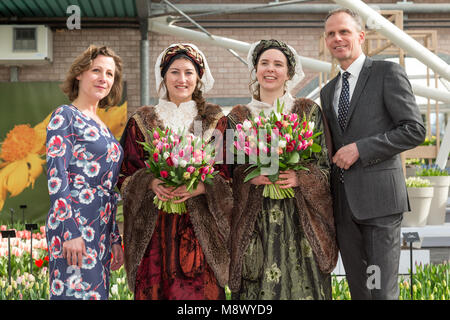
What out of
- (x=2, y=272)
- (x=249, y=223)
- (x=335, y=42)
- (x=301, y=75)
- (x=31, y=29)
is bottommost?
(x=2, y=272)

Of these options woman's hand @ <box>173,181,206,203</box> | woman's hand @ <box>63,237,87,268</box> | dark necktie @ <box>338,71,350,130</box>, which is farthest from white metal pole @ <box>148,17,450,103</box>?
woman's hand @ <box>63,237,87,268</box>

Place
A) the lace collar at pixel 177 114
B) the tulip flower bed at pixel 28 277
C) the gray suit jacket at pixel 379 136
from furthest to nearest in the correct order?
the tulip flower bed at pixel 28 277 → the lace collar at pixel 177 114 → the gray suit jacket at pixel 379 136

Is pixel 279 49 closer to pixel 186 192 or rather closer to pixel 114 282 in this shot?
pixel 186 192

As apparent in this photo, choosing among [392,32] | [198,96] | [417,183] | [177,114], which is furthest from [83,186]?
[392,32]

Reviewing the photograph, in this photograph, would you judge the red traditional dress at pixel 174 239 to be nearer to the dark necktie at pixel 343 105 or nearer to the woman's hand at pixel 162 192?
the woman's hand at pixel 162 192

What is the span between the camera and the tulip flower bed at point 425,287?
3.37 m

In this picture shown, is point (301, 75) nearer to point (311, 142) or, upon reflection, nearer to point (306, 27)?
point (311, 142)

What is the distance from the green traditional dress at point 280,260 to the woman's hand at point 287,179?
38mm

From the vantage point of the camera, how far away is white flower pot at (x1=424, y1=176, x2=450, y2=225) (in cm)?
491

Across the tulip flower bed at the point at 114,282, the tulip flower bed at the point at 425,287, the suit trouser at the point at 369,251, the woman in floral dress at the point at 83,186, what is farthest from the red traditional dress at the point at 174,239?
the tulip flower bed at the point at 425,287

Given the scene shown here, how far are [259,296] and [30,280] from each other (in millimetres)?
2110

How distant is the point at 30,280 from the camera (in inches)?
140

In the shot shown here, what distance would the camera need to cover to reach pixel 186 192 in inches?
87.7
